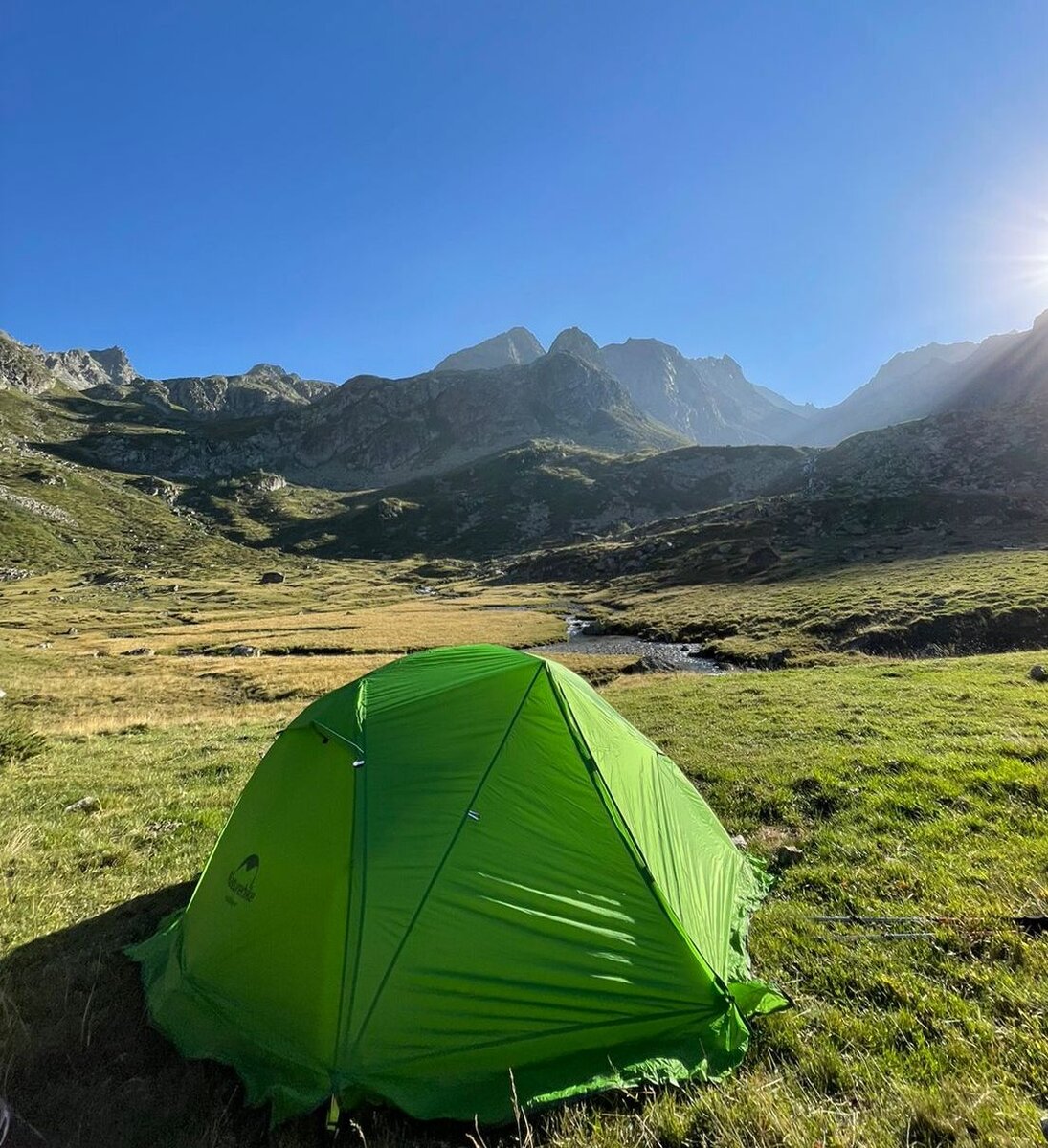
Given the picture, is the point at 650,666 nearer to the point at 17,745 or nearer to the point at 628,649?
the point at 628,649

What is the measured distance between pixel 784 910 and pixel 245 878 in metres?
6.73

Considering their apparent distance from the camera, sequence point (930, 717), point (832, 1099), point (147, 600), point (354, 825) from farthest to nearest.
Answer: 1. point (147, 600)
2. point (930, 717)
3. point (354, 825)
4. point (832, 1099)

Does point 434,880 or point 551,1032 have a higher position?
point 434,880

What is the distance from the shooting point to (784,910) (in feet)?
24.4

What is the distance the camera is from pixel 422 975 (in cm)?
530

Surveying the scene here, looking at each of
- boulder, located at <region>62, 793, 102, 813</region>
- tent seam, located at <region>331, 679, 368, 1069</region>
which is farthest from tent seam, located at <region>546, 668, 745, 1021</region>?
boulder, located at <region>62, 793, 102, 813</region>

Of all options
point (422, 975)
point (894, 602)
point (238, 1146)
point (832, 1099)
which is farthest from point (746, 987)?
point (894, 602)

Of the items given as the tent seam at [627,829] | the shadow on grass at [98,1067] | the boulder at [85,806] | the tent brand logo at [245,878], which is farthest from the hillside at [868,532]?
the shadow on grass at [98,1067]

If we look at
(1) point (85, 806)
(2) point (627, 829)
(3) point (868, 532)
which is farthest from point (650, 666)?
(3) point (868, 532)

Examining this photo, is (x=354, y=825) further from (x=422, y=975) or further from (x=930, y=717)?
(x=930, y=717)

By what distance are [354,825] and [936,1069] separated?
18.5ft

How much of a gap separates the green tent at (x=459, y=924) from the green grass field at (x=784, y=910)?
0.32 m

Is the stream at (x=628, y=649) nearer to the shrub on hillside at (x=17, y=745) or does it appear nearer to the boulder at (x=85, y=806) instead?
the shrub on hillside at (x=17, y=745)

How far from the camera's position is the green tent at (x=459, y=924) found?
200 inches
